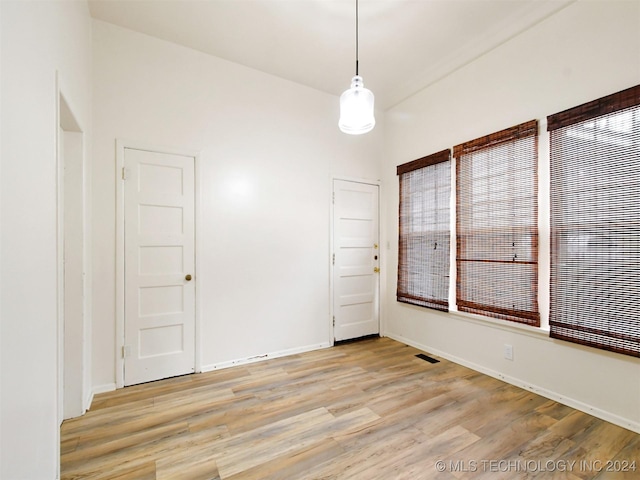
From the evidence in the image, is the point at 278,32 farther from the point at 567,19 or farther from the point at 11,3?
the point at 567,19

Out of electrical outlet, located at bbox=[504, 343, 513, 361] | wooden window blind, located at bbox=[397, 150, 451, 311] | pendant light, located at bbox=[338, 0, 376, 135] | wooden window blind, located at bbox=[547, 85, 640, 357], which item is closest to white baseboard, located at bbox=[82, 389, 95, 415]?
pendant light, located at bbox=[338, 0, 376, 135]

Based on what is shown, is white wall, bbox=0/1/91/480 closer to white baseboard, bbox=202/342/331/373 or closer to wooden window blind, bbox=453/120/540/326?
white baseboard, bbox=202/342/331/373

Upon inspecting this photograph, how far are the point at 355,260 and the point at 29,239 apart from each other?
3265 mm

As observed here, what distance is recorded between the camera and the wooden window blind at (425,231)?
3.35m

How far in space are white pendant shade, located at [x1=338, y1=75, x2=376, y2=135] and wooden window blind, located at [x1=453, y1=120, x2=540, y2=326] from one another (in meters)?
1.50

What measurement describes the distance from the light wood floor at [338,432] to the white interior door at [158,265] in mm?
268

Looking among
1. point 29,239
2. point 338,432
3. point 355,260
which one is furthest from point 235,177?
point 338,432

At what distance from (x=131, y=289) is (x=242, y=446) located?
1706mm

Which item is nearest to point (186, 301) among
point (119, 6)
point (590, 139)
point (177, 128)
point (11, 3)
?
point (177, 128)

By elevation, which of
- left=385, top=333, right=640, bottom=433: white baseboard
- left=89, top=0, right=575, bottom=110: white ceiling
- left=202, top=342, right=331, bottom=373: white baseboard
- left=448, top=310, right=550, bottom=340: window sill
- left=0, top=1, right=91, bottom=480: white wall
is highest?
left=89, top=0, right=575, bottom=110: white ceiling

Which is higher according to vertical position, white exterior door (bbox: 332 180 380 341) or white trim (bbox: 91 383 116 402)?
white exterior door (bbox: 332 180 380 341)

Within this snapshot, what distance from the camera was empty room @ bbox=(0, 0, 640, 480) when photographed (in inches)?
65.2

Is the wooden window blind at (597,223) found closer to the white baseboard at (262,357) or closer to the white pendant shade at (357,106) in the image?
the white pendant shade at (357,106)

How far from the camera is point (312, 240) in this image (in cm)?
369
